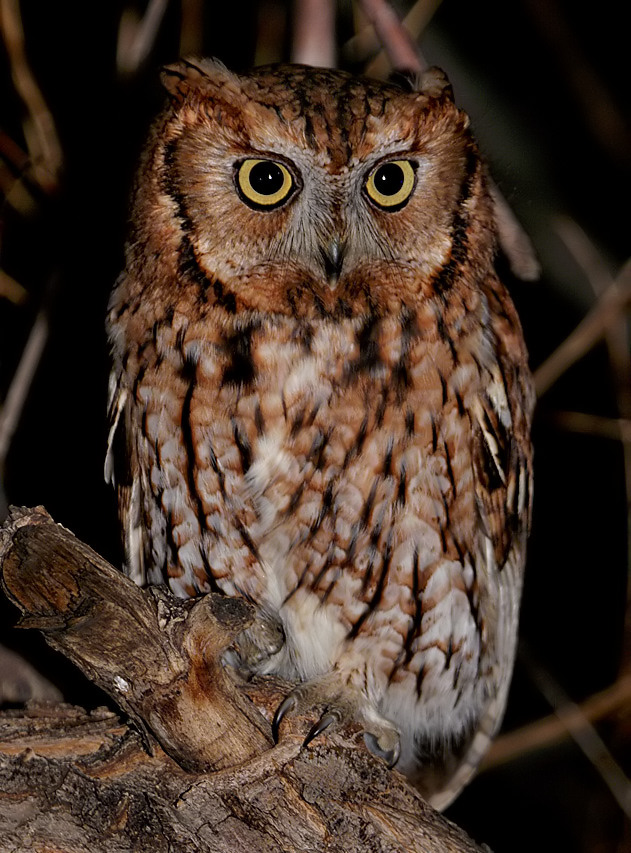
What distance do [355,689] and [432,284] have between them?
687mm

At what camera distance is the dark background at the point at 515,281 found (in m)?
1.99

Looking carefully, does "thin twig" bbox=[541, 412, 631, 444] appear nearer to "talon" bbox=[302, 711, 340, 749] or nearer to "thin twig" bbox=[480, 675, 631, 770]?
"thin twig" bbox=[480, 675, 631, 770]

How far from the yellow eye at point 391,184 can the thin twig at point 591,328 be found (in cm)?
93

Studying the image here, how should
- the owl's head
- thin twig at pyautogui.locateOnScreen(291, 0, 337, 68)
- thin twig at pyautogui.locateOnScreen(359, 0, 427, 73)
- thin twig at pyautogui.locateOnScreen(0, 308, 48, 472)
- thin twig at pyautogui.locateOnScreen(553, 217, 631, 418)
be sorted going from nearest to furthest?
1. the owl's head
2. thin twig at pyautogui.locateOnScreen(359, 0, 427, 73)
3. thin twig at pyautogui.locateOnScreen(291, 0, 337, 68)
4. thin twig at pyautogui.locateOnScreen(0, 308, 48, 472)
5. thin twig at pyautogui.locateOnScreen(553, 217, 631, 418)

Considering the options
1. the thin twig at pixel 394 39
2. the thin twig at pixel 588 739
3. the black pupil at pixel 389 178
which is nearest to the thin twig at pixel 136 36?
the thin twig at pixel 394 39

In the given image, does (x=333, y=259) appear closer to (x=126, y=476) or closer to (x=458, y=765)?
(x=126, y=476)

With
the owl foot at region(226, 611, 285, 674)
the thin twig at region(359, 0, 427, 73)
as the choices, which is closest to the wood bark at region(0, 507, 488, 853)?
the owl foot at region(226, 611, 285, 674)

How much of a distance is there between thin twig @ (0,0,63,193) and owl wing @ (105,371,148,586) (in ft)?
2.25

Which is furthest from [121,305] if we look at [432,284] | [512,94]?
[512,94]

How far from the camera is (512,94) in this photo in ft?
7.18

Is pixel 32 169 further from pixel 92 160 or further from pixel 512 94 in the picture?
pixel 512 94

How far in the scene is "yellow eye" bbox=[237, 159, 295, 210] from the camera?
130 centimetres

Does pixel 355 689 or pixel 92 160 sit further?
pixel 92 160

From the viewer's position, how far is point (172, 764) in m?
1.28
